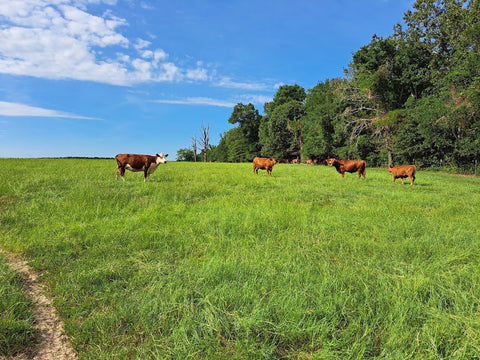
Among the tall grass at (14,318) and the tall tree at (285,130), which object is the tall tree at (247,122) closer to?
the tall tree at (285,130)

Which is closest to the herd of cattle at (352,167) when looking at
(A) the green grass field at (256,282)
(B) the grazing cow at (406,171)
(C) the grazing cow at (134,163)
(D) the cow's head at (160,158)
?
(B) the grazing cow at (406,171)

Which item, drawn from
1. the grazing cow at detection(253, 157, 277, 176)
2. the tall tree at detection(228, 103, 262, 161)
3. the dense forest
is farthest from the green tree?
the grazing cow at detection(253, 157, 277, 176)

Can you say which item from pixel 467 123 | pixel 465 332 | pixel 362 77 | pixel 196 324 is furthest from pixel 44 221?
pixel 362 77

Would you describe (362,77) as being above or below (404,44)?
below

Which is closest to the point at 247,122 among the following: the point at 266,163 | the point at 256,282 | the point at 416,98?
the point at 416,98

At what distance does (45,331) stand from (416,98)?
42627mm

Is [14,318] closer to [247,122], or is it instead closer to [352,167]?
[352,167]

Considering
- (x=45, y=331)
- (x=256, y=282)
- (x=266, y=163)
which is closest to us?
(x=45, y=331)

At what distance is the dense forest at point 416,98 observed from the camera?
24.2m

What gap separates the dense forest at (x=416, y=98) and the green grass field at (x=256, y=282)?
84.6 ft

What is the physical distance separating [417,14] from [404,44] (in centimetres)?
353

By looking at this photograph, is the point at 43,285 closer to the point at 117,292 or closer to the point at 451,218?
the point at 117,292

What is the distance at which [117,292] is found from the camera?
265cm

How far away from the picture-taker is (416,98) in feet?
111
